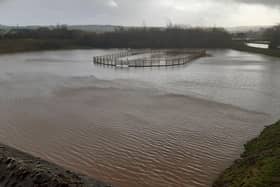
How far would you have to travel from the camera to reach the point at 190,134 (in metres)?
9.85

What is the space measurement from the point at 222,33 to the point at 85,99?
2216 inches

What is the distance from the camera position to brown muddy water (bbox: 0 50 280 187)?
7.52m

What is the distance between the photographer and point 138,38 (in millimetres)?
65438

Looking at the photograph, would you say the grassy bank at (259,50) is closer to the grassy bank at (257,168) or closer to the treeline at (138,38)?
the treeline at (138,38)

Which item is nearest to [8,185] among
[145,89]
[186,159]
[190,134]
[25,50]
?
[186,159]

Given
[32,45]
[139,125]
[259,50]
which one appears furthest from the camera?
[32,45]

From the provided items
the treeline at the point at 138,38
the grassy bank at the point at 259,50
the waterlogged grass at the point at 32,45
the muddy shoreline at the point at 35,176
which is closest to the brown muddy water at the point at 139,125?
the muddy shoreline at the point at 35,176

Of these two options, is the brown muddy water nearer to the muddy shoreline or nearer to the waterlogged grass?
the muddy shoreline

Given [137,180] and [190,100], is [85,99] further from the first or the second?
[137,180]

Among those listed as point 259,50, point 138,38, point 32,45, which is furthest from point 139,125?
point 138,38

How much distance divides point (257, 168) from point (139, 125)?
17.5 ft

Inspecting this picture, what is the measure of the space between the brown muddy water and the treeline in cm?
4296

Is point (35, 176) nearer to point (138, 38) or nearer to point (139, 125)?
A: point (139, 125)

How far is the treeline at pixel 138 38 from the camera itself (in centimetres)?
6200
